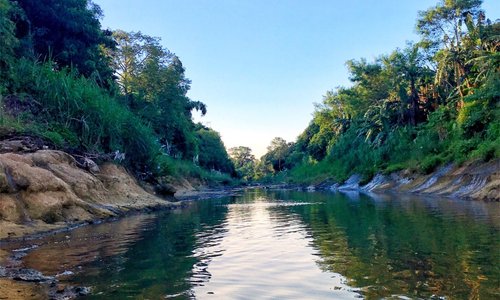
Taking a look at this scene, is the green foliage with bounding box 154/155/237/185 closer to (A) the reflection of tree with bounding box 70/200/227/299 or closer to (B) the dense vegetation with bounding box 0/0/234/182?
(B) the dense vegetation with bounding box 0/0/234/182

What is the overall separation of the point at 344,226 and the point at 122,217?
8.61m

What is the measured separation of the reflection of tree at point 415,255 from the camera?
5328 mm

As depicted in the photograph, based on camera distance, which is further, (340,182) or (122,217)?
(340,182)

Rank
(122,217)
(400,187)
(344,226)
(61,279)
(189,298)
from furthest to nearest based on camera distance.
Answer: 1. (400,187)
2. (122,217)
3. (344,226)
4. (61,279)
5. (189,298)

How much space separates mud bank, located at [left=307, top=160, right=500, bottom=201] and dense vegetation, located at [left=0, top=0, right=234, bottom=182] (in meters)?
16.7

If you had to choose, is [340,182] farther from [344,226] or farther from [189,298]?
[189,298]

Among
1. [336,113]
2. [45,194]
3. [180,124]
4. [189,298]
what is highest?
[336,113]

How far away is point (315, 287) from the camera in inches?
221

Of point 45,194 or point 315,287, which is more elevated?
point 45,194

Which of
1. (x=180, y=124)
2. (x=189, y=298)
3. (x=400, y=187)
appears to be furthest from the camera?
(x=180, y=124)

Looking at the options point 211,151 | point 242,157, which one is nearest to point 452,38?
point 211,151

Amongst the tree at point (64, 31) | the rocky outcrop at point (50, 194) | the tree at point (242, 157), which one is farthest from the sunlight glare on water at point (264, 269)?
the tree at point (242, 157)

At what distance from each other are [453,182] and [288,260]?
1990 centimetres

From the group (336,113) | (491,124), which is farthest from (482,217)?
(336,113)
